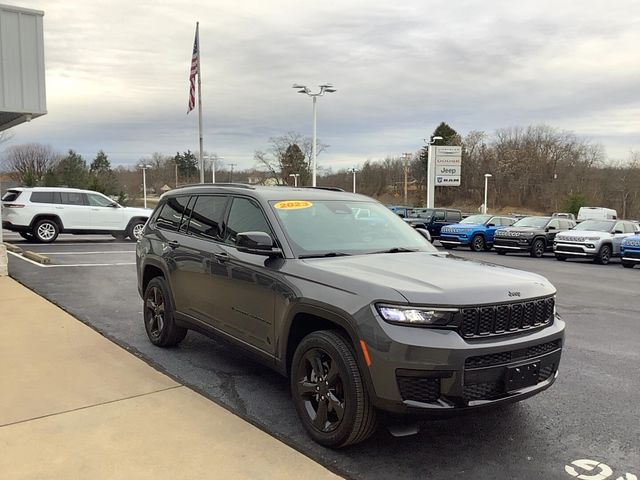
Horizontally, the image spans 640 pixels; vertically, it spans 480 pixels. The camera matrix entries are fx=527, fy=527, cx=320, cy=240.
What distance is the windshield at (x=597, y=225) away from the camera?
20.2m

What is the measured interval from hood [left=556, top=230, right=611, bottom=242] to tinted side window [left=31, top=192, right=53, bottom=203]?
59.0 ft

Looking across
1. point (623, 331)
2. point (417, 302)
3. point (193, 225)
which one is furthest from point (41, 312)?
point (623, 331)

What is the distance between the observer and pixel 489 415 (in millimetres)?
4148

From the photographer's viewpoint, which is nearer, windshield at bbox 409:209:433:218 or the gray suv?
the gray suv

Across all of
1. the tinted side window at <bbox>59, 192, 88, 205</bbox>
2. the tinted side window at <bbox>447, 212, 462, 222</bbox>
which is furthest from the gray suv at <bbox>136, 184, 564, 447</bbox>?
the tinted side window at <bbox>447, 212, 462, 222</bbox>

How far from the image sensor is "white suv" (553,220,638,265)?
18.9m

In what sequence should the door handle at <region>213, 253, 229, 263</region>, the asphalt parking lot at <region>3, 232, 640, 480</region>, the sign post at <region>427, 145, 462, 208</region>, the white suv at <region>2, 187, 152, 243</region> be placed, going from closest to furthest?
the asphalt parking lot at <region>3, 232, 640, 480</region> < the door handle at <region>213, 253, 229, 263</region> < the white suv at <region>2, 187, 152, 243</region> < the sign post at <region>427, 145, 462, 208</region>

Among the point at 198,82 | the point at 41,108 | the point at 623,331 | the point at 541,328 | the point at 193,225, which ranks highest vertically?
the point at 198,82

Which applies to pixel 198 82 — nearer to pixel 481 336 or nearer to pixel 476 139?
pixel 481 336

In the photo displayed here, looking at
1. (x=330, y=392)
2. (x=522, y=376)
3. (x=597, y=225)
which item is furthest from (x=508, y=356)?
(x=597, y=225)

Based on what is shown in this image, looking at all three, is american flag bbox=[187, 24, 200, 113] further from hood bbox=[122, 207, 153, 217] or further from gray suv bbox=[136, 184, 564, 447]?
gray suv bbox=[136, 184, 564, 447]

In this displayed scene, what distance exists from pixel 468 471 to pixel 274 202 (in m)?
2.50

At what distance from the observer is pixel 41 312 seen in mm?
7121

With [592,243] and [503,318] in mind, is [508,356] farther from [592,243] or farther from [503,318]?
[592,243]
